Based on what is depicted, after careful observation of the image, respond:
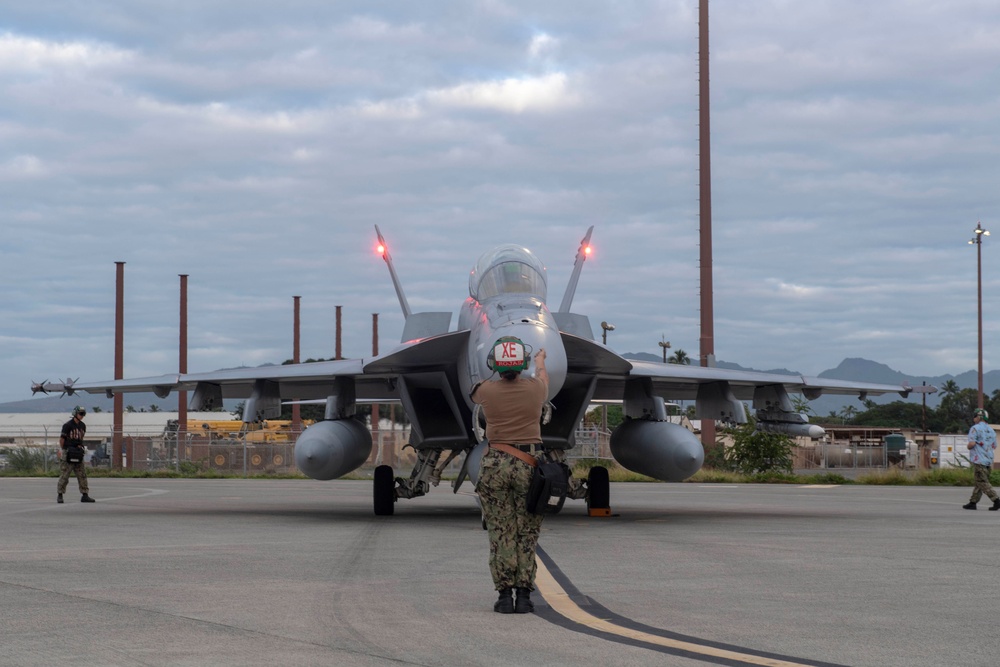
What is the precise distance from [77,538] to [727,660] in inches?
364

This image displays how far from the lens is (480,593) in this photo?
812cm

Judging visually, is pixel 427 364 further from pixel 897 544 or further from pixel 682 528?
pixel 897 544

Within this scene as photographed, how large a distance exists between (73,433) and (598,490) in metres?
9.39

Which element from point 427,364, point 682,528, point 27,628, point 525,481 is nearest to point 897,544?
point 682,528

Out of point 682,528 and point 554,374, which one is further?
point 682,528

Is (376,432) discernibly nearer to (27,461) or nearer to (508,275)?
(27,461)

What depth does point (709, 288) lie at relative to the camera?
3762 cm

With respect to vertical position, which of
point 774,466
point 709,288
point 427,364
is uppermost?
point 709,288

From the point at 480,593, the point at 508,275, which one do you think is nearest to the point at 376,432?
the point at 508,275

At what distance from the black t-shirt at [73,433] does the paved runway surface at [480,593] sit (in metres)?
4.16

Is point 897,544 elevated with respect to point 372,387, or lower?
lower

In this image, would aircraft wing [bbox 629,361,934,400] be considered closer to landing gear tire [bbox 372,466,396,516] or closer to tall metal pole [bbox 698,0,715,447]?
landing gear tire [bbox 372,466,396,516]

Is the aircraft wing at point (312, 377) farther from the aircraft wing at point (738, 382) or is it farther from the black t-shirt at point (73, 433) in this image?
the aircraft wing at point (738, 382)

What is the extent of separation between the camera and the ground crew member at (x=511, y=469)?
7.31 m
